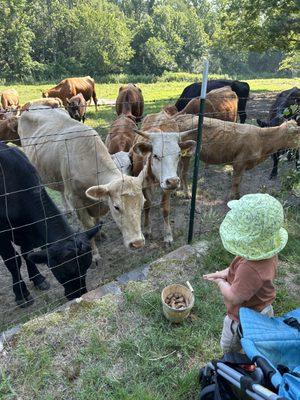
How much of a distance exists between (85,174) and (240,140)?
304cm

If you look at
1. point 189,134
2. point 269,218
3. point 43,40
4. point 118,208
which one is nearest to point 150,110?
point 189,134

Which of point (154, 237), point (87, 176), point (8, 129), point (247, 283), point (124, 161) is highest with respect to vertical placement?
point (247, 283)

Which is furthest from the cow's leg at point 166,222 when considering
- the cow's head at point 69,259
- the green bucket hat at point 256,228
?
the green bucket hat at point 256,228

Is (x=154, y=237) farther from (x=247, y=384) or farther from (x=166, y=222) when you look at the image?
(x=247, y=384)

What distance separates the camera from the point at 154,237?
19.3ft

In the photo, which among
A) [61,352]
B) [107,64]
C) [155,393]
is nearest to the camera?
[155,393]

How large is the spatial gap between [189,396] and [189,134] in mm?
3606

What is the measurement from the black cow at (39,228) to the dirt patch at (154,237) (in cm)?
25

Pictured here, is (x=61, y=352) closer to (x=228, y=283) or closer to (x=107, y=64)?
(x=228, y=283)

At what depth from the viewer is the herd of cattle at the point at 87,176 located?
4086 mm

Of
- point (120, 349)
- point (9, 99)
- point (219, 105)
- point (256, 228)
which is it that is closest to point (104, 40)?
point (9, 99)

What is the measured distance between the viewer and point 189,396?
2932 millimetres

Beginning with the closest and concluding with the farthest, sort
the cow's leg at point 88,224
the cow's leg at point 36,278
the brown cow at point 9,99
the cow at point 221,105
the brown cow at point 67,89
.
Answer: the cow's leg at point 36,278, the cow's leg at point 88,224, the cow at point 221,105, the brown cow at point 9,99, the brown cow at point 67,89

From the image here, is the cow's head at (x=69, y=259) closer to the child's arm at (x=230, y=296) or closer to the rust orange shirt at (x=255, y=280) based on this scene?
the child's arm at (x=230, y=296)
